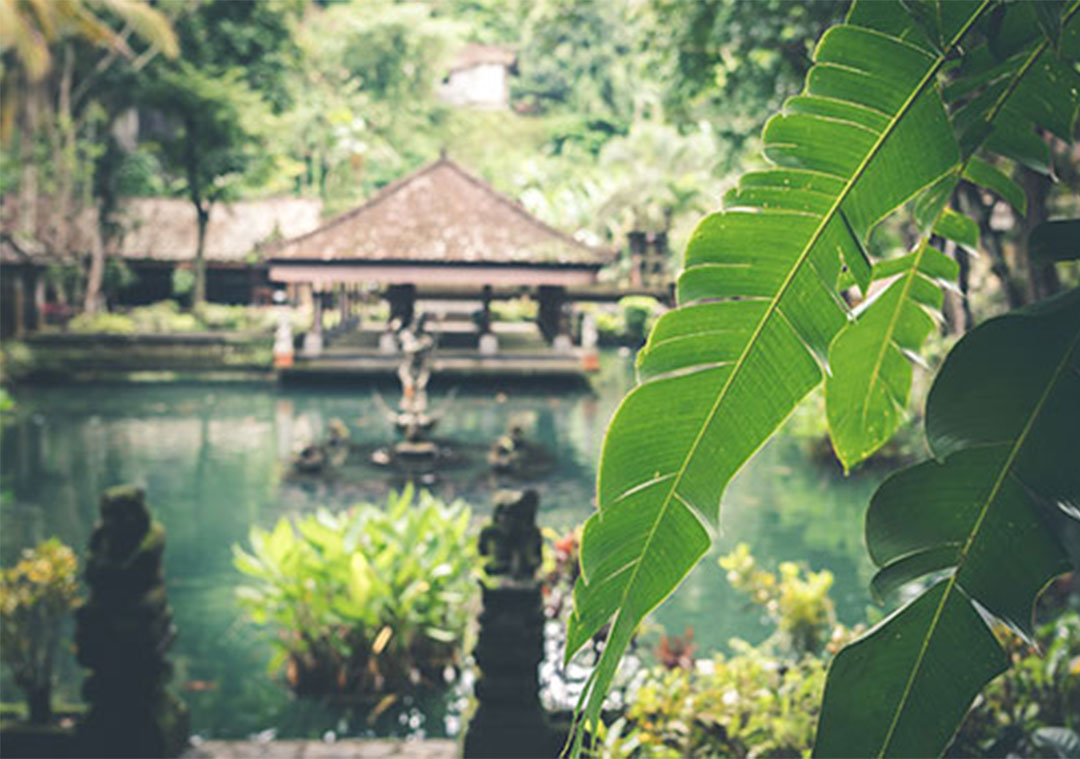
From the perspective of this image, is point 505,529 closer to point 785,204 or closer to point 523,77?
point 785,204

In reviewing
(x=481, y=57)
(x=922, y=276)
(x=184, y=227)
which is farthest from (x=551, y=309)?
(x=922, y=276)

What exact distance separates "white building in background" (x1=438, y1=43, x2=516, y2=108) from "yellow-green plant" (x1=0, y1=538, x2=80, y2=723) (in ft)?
68.3

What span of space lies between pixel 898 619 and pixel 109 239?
19.1 m

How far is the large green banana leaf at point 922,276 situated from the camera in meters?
0.91

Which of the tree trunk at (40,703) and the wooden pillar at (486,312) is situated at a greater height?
the wooden pillar at (486,312)

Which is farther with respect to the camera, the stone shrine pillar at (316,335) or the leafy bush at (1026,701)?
the stone shrine pillar at (316,335)

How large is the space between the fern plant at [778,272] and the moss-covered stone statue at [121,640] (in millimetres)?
2366

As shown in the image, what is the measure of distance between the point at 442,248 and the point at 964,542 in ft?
40.8

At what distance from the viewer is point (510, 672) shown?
8.65 ft

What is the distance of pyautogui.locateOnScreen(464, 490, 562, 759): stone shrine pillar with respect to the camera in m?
2.59

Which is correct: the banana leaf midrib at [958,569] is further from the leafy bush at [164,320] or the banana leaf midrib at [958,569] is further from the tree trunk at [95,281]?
the tree trunk at [95,281]

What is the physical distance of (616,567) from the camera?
2.61ft

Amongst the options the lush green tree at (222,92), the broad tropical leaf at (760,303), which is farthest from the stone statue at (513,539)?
the lush green tree at (222,92)

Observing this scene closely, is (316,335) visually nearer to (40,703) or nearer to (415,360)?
(415,360)
